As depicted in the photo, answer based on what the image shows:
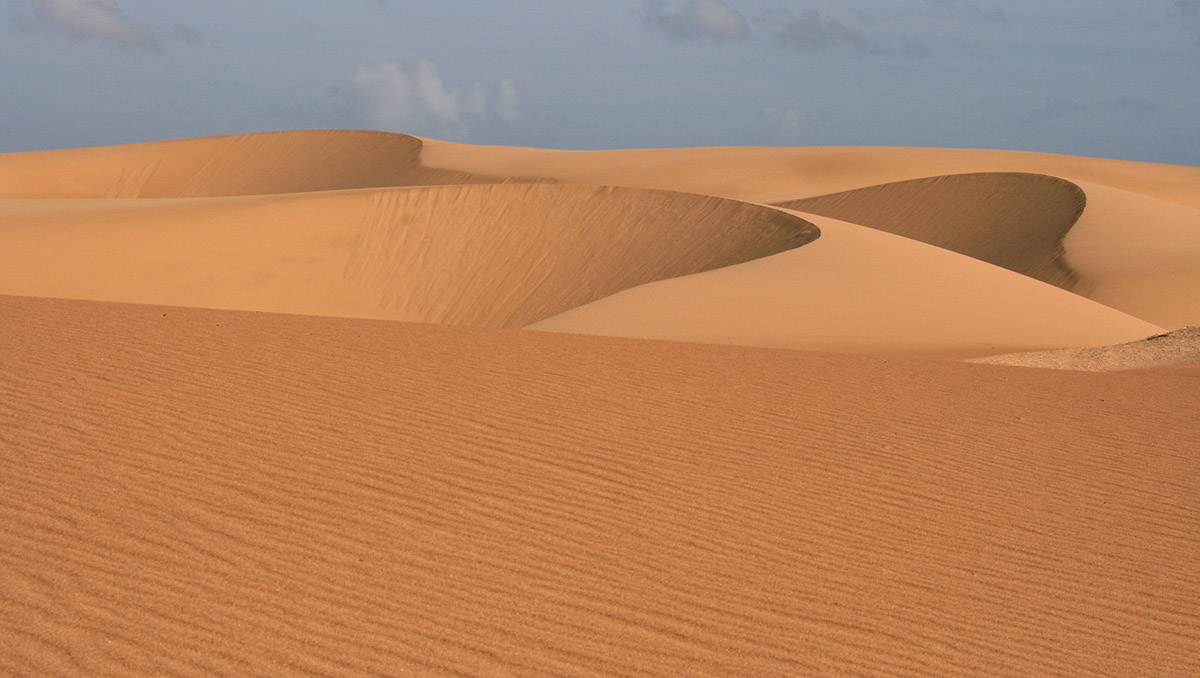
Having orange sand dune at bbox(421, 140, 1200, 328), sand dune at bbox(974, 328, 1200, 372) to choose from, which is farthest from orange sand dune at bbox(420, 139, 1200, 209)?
sand dune at bbox(974, 328, 1200, 372)

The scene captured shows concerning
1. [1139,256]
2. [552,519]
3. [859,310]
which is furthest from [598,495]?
[1139,256]

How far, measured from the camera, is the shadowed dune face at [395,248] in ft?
75.3

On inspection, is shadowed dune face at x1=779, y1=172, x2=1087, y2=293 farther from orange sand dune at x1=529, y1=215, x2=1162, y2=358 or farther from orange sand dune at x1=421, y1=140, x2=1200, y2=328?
orange sand dune at x1=529, y1=215, x2=1162, y2=358

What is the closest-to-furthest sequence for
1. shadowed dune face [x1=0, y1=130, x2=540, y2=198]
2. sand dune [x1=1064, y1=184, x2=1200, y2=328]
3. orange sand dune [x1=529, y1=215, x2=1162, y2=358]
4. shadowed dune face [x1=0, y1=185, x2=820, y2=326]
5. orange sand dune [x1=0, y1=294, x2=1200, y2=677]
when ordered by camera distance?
orange sand dune [x1=0, y1=294, x2=1200, y2=677]
orange sand dune [x1=529, y1=215, x2=1162, y2=358]
shadowed dune face [x1=0, y1=185, x2=820, y2=326]
sand dune [x1=1064, y1=184, x2=1200, y2=328]
shadowed dune face [x1=0, y1=130, x2=540, y2=198]

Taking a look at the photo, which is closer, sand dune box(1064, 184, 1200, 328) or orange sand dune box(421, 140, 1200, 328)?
sand dune box(1064, 184, 1200, 328)

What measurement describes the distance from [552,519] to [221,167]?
194ft

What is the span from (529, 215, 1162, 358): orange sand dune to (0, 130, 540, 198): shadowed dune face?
119ft

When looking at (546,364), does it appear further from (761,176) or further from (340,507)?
(761,176)

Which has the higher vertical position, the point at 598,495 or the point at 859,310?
the point at 859,310

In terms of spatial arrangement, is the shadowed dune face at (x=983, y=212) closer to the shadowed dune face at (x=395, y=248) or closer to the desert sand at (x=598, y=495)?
the shadowed dune face at (x=395, y=248)

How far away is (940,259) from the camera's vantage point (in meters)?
22.0

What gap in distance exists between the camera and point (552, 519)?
246 inches

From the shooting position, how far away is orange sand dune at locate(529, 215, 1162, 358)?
16.5 meters

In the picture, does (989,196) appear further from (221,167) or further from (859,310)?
(221,167)
